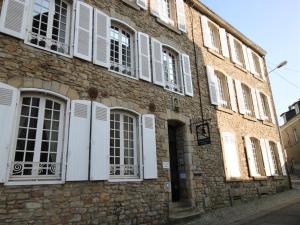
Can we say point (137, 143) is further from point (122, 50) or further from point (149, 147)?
point (122, 50)

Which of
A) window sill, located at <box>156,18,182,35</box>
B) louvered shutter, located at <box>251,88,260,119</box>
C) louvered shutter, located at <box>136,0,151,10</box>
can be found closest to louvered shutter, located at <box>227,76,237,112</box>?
louvered shutter, located at <box>251,88,260,119</box>

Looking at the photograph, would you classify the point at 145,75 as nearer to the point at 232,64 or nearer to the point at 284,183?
the point at 232,64

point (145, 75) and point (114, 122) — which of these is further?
point (145, 75)

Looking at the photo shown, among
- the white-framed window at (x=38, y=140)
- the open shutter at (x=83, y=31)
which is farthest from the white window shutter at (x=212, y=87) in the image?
the white-framed window at (x=38, y=140)

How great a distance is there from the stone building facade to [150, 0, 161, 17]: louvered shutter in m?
0.05

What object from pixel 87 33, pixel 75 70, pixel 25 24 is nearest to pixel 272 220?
pixel 75 70

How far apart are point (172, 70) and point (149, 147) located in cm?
333

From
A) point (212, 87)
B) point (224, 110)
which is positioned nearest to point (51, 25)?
point (212, 87)

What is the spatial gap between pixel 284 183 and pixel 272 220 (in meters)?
7.18

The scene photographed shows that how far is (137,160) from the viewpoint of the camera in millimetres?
6398

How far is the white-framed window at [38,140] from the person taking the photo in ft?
15.1

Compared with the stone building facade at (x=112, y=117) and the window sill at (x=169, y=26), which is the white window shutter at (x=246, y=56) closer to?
the stone building facade at (x=112, y=117)

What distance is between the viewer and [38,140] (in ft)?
15.9

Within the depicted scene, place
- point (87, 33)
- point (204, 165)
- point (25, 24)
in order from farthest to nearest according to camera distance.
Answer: point (204, 165)
point (87, 33)
point (25, 24)
